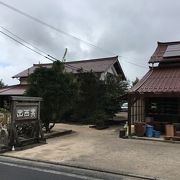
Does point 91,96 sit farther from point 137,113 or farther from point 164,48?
point 164,48

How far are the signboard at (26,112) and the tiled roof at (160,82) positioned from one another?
5.48 metres

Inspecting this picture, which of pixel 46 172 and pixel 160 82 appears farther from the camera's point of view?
pixel 160 82

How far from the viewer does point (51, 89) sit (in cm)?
1848

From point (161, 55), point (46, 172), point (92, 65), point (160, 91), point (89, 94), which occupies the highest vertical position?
point (92, 65)

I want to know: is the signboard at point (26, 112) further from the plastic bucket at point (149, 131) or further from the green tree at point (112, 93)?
the green tree at point (112, 93)

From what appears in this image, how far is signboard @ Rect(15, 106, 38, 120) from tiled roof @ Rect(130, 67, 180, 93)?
18.0ft

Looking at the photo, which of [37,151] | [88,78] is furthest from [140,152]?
[88,78]

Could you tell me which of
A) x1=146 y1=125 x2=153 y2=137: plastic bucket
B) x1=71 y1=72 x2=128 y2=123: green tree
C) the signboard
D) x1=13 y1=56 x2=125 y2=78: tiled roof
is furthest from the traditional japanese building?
the signboard

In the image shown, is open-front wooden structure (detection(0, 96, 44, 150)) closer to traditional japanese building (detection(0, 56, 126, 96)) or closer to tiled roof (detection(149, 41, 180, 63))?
tiled roof (detection(149, 41, 180, 63))

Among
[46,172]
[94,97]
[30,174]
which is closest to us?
[30,174]

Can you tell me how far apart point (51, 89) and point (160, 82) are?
5.92m

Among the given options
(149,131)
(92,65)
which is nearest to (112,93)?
(92,65)

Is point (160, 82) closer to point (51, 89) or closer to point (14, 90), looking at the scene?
point (51, 89)

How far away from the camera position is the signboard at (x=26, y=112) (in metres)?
14.0
